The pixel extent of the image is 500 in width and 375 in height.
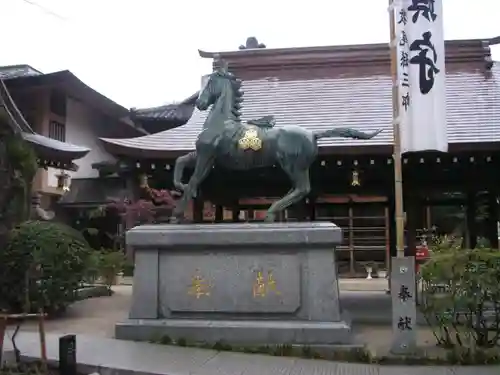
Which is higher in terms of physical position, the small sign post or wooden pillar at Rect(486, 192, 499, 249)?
wooden pillar at Rect(486, 192, 499, 249)

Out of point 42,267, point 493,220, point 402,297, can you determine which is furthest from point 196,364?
point 493,220

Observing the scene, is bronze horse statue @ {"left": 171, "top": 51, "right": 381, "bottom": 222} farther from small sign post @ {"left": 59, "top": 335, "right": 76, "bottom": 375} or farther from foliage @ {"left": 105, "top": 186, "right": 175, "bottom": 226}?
foliage @ {"left": 105, "top": 186, "right": 175, "bottom": 226}

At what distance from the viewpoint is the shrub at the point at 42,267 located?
9.21m

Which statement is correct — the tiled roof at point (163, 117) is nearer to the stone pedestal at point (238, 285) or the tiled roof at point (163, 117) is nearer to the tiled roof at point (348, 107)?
the tiled roof at point (348, 107)

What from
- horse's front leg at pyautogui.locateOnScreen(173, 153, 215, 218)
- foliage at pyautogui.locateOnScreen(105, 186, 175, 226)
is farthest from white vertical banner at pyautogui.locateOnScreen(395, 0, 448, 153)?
foliage at pyautogui.locateOnScreen(105, 186, 175, 226)

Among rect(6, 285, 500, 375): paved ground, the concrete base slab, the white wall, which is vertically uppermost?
the white wall

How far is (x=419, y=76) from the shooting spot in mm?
7543

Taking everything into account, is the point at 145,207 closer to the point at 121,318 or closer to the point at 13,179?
the point at 121,318

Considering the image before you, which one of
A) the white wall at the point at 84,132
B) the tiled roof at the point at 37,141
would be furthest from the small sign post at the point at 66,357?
the white wall at the point at 84,132

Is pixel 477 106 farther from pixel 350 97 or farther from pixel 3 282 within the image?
pixel 3 282

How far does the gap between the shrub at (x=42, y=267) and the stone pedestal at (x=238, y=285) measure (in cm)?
211


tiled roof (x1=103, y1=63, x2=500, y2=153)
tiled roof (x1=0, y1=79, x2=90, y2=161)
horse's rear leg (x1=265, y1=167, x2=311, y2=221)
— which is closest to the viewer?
horse's rear leg (x1=265, y1=167, x2=311, y2=221)

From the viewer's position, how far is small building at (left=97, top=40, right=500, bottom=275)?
10602 mm

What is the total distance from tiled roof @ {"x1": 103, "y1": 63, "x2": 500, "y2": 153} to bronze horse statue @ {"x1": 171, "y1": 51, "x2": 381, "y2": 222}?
2154 mm
